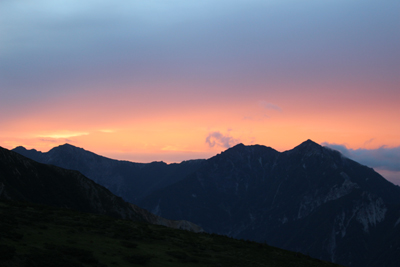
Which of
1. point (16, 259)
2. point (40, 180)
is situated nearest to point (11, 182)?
point (40, 180)

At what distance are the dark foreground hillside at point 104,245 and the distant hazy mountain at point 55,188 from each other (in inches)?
2211

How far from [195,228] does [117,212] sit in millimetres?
42542

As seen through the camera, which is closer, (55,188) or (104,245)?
(104,245)

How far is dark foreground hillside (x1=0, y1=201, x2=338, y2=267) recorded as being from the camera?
3893 cm

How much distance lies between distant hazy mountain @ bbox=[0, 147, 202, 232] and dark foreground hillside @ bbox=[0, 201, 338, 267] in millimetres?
56164

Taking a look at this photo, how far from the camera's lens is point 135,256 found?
44.1 meters

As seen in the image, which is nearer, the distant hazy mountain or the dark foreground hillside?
the dark foreground hillside

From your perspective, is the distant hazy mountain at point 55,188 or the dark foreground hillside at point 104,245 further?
the distant hazy mountain at point 55,188

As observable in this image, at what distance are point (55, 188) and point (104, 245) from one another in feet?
311

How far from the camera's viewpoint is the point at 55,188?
133750 millimetres

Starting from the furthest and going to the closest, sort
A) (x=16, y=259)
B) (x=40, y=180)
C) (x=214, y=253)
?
(x=40, y=180) < (x=214, y=253) < (x=16, y=259)

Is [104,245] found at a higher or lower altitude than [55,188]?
lower

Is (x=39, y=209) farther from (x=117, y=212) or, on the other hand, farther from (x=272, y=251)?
(x=117, y=212)

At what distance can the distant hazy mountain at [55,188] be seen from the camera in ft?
398
